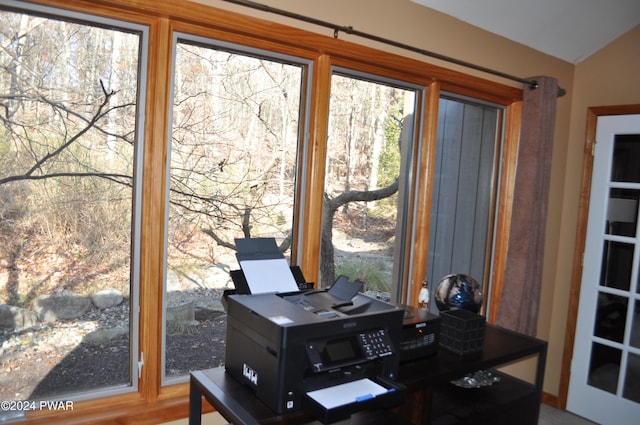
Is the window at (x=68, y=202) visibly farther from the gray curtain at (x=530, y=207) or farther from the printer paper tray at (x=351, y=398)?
the gray curtain at (x=530, y=207)

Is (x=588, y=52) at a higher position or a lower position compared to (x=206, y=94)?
higher

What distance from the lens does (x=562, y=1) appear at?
2.59 metres

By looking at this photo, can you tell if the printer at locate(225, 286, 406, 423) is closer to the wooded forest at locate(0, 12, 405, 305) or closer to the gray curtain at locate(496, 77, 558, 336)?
the wooded forest at locate(0, 12, 405, 305)

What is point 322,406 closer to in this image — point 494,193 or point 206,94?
point 206,94

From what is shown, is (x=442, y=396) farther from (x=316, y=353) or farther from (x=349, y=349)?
(x=316, y=353)

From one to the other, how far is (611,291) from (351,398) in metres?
2.53

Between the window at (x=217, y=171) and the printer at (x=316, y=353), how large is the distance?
1.55 feet

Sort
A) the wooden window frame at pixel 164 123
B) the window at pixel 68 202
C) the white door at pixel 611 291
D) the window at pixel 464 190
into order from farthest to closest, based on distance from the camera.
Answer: the white door at pixel 611 291 < the window at pixel 464 190 < the wooden window frame at pixel 164 123 < the window at pixel 68 202

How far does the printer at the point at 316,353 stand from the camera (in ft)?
4.17

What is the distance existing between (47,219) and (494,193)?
99.9 inches

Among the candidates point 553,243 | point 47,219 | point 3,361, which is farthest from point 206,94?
point 553,243

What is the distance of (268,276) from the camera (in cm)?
166

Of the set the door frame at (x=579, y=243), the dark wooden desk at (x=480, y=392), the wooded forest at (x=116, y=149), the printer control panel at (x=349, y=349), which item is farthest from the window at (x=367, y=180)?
the door frame at (x=579, y=243)

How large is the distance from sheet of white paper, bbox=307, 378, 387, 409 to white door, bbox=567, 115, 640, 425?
2394 mm
